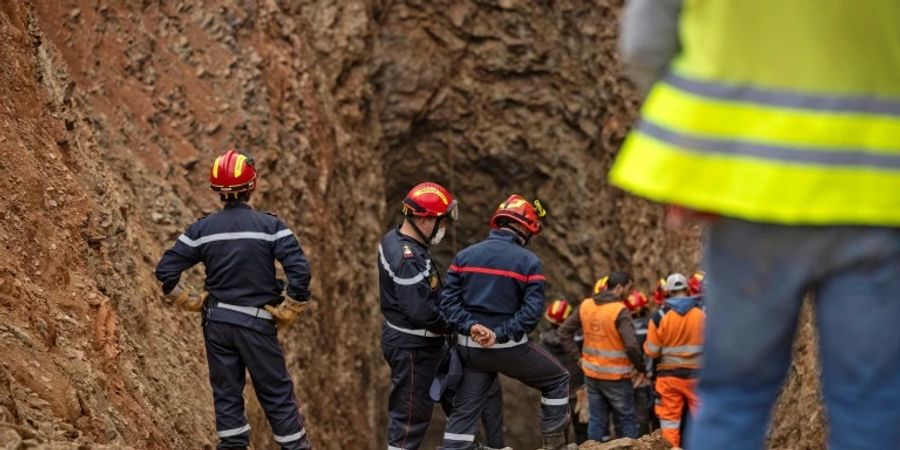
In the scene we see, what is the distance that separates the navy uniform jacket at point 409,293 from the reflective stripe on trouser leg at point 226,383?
134 centimetres

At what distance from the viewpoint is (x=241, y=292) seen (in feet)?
25.3

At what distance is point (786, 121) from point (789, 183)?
150 millimetres

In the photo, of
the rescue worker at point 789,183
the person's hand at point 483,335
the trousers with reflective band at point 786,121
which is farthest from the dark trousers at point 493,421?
the trousers with reflective band at point 786,121

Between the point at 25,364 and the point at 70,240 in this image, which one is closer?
the point at 25,364

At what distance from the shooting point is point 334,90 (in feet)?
58.0

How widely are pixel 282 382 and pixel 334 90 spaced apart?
10.3 metres

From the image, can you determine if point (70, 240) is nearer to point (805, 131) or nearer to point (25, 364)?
point (25, 364)

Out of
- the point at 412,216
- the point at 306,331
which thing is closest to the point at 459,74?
the point at 306,331

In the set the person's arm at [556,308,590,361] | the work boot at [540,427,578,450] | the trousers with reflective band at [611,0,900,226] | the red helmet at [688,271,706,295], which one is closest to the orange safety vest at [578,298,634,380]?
the person's arm at [556,308,590,361]

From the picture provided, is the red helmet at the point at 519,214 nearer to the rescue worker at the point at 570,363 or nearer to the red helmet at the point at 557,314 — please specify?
the rescue worker at the point at 570,363

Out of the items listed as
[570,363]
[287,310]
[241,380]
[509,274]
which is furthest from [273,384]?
[570,363]

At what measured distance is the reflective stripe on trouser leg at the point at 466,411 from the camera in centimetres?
859

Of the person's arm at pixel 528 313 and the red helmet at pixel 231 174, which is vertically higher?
the red helmet at pixel 231 174

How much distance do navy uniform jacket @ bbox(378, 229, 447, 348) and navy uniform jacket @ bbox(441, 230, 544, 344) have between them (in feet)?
0.56
